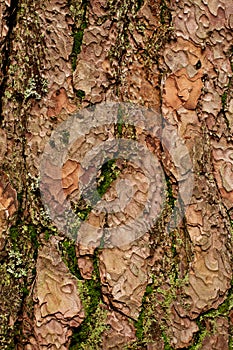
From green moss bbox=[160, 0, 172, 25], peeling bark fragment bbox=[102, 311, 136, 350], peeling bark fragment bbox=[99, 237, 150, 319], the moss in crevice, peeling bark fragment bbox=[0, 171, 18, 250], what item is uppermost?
green moss bbox=[160, 0, 172, 25]

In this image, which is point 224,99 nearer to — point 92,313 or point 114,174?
point 114,174

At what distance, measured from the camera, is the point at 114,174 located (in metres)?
1.40

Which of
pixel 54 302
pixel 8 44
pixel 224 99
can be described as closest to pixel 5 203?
pixel 54 302

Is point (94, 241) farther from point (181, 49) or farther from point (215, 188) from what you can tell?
point (181, 49)

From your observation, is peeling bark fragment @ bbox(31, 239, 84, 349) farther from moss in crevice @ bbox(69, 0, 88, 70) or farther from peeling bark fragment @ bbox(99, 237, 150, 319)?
moss in crevice @ bbox(69, 0, 88, 70)

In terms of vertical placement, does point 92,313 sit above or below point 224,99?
below

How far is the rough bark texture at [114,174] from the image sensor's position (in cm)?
136

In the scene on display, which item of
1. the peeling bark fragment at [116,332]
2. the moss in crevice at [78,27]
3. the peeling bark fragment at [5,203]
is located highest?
the moss in crevice at [78,27]

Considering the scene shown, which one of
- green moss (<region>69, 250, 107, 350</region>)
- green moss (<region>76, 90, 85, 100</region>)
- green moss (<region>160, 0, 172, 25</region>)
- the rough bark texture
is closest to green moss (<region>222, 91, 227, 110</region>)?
the rough bark texture

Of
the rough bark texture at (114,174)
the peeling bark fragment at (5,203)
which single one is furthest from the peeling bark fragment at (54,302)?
the peeling bark fragment at (5,203)

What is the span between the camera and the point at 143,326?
4.59 ft

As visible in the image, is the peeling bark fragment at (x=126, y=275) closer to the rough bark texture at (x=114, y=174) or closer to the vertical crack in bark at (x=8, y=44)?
the rough bark texture at (x=114, y=174)

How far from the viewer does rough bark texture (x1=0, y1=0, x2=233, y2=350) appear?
4.47 ft

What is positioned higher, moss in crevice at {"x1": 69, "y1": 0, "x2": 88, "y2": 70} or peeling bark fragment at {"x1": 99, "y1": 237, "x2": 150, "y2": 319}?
moss in crevice at {"x1": 69, "y1": 0, "x2": 88, "y2": 70}
